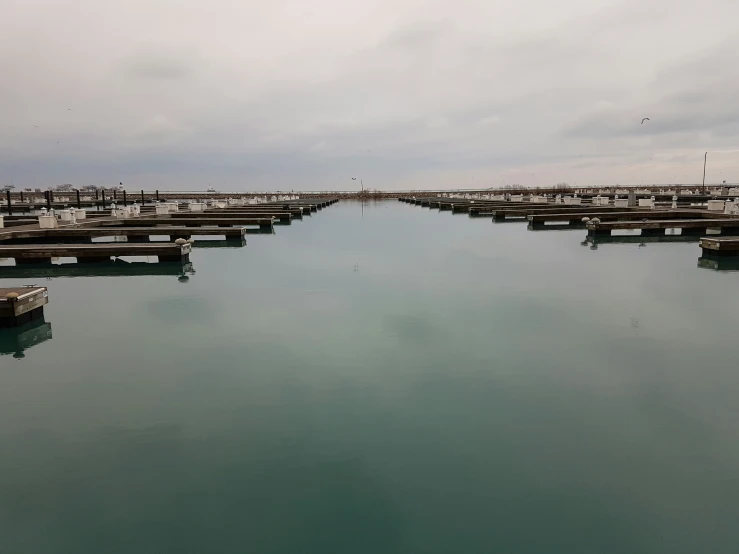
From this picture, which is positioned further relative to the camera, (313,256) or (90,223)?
(90,223)

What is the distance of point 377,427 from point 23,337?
23.8 feet

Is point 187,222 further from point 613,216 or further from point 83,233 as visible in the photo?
point 613,216

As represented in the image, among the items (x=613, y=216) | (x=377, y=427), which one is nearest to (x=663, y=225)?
(x=613, y=216)

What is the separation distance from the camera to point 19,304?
8484mm

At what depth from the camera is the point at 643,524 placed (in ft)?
11.9

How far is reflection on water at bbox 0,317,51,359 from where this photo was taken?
307 inches

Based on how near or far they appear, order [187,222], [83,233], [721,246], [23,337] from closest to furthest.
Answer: [23,337] → [721,246] → [83,233] → [187,222]

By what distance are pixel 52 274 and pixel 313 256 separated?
8471mm

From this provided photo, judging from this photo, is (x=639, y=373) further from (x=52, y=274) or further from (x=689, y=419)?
(x=52, y=274)

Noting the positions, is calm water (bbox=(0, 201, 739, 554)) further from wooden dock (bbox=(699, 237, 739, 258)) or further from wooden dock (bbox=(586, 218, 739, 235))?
wooden dock (bbox=(586, 218, 739, 235))

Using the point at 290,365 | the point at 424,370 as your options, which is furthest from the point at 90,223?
the point at 424,370

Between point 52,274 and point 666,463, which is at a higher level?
point 52,274

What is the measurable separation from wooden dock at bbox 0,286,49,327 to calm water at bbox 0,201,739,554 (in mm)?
592

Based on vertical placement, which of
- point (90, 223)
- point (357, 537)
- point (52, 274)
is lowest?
point (357, 537)
